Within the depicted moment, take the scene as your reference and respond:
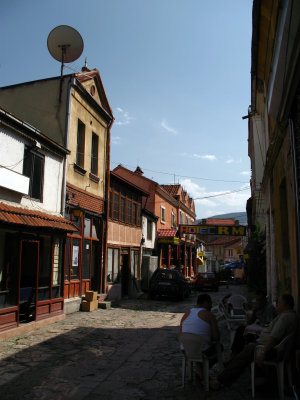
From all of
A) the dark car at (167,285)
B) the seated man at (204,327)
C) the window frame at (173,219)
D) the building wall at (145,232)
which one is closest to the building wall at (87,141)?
the dark car at (167,285)

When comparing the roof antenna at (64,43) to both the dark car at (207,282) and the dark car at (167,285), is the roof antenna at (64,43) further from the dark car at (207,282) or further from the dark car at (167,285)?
the dark car at (207,282)

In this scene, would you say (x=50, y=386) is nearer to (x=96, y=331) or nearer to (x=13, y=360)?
(x=13, y=360)

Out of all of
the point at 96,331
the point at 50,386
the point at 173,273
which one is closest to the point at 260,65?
the point at 96,331

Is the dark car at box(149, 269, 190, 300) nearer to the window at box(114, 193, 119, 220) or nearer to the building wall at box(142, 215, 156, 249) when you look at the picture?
the window at box(114, 193, 119, 220)

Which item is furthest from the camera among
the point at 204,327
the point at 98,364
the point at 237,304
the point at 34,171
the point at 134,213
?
the point at 134,213

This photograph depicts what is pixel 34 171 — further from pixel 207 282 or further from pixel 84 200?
pixel 207 282

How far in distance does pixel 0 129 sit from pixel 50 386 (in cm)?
651

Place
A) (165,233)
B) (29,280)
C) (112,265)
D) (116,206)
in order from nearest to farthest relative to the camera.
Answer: (29,280)
(112,265)
(116,206)
(165,233)

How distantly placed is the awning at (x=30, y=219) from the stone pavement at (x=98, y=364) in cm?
280

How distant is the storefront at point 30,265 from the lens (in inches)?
372

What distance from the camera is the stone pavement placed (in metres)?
5.41

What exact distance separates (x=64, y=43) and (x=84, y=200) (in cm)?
606

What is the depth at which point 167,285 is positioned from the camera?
765 inches

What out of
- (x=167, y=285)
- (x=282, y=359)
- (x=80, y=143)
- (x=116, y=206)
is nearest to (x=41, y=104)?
(x=80, y=143)
